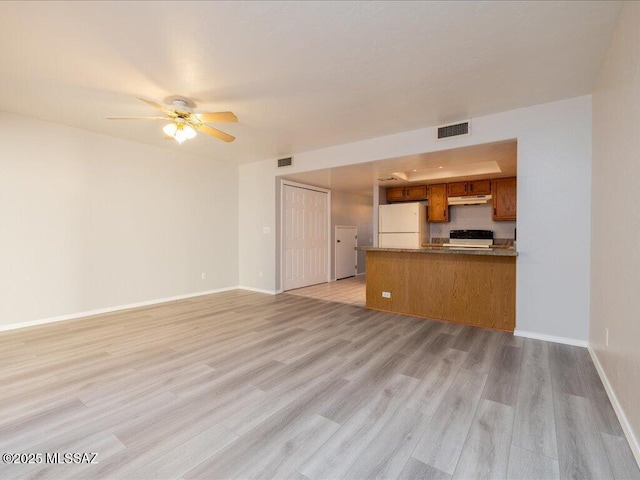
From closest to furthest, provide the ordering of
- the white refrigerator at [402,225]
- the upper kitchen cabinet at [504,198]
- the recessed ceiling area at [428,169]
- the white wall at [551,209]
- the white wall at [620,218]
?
the white wall at [620,218] < the white wall at [551,209] < the recessed ceiling area at [428,169] < the upper kitchen cabinet at [504,198] < the white refrigerator at [402,225]

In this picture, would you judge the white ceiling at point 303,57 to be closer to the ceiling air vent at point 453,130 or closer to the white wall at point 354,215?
the ceiling air vent at point 453,130

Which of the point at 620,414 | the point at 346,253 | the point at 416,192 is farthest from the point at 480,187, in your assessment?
the point at 620,414

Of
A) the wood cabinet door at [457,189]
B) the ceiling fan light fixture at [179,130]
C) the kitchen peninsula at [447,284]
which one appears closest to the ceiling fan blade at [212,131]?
the ceiling fan light fixture at [179,130]

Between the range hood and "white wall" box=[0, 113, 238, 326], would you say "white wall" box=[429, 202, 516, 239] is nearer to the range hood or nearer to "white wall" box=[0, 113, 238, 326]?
the range hood

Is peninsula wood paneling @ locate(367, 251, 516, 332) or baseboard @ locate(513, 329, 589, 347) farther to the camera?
peninsula wood paneling @ locate(367, 251, 516, 332)

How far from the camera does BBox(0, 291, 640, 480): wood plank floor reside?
1.50m

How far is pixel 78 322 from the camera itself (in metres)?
3.90

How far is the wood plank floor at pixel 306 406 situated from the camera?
1504 mm

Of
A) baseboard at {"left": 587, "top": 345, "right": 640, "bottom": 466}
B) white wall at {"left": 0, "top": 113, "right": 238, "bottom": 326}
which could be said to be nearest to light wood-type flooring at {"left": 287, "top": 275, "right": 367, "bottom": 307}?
white wall at {"left": 0, "top": 113, "right": 238, "bottom": 326}

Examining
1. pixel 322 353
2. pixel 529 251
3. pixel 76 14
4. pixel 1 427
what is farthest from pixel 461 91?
pixel 1 427

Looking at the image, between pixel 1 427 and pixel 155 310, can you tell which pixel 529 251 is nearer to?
pixel 1 427

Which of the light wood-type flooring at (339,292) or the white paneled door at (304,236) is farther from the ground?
the white paneled door at (304,236)

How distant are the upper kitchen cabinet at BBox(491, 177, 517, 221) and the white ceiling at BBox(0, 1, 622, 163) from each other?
2.90 meters

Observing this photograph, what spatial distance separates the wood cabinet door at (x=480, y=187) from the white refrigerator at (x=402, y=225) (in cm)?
104
